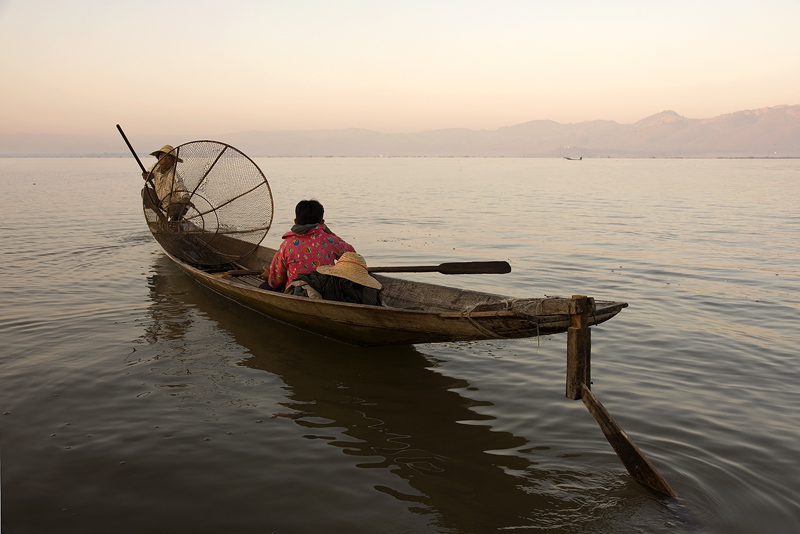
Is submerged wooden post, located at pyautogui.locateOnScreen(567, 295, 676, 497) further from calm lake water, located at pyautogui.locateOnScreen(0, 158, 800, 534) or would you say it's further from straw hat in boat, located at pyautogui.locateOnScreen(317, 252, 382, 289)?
straw hat in boat, located at pyautogui.locateOnScreen(317, 252, 382, 289)

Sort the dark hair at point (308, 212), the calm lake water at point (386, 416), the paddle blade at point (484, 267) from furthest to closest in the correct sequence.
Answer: the dark hair at point (308, 212) < the paddle blade at point (484, 267) < the calm lake water at point (386, 416)

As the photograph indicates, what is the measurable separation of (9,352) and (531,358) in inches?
194

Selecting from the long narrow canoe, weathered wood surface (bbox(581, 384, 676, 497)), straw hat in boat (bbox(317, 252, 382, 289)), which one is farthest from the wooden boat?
weathered wood surface (bbox(581, 384, 676, 497))

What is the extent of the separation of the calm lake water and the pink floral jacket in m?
0.85

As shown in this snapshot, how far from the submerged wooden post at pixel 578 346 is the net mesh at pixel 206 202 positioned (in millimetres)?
6176

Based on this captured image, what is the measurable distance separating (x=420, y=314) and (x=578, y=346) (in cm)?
128

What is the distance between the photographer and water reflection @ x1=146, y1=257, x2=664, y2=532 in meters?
3.18

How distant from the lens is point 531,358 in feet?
18.0

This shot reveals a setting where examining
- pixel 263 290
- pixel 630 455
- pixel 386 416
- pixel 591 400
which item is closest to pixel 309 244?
pixel 263 290

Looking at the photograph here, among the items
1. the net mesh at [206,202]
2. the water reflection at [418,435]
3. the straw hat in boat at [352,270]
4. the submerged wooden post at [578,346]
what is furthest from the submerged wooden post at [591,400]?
the net mesh at [206,202]

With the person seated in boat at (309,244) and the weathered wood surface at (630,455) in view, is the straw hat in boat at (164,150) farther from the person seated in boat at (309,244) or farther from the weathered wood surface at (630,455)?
the weathered wood surface at (630,455)

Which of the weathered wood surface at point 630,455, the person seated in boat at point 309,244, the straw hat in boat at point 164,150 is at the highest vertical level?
the straw hat in boat at point 164,150

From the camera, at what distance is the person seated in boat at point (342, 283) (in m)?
5.12

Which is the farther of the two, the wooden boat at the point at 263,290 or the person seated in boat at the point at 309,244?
the person seated in boat at the point at 309,244
